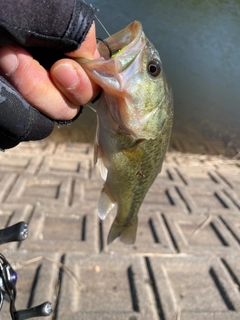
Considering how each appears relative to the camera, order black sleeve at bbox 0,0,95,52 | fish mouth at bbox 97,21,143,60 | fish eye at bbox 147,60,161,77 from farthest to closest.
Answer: fish eye at bbox 147,60,161,77 → fish mouth at bbox 97,21,143,60 → black sleeve at bbox 0,0,95,52

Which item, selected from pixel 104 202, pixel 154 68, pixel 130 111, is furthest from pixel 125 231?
pixel 154 68

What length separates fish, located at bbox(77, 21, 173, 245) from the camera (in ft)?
4.57

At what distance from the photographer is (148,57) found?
1.50m

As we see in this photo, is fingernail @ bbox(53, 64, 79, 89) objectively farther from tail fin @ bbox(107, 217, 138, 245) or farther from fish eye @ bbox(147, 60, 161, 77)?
tail fin @ bbox(107, 217, 138, 245)

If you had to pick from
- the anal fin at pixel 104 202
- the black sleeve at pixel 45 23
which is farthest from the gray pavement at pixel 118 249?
the black sleeve at pixel 45 23

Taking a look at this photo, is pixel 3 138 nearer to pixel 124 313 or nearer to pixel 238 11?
pixel 124 313

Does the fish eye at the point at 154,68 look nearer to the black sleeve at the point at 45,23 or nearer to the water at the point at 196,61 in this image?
the black sleeve at the point at 45,23

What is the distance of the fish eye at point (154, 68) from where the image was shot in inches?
59.6

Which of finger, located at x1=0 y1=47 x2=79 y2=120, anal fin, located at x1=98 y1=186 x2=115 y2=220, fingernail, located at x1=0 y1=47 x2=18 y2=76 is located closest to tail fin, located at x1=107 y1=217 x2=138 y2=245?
anal fin, located at x1=98 y1=186 x2=115 y2=220

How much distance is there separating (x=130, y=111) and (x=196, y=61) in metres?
7.65

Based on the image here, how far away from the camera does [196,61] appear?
343 inches

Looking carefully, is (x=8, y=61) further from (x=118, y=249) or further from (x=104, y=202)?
(x=118, y=249)

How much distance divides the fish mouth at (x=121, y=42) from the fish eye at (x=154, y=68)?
0.12m

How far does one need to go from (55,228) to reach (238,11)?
9.69 metres
